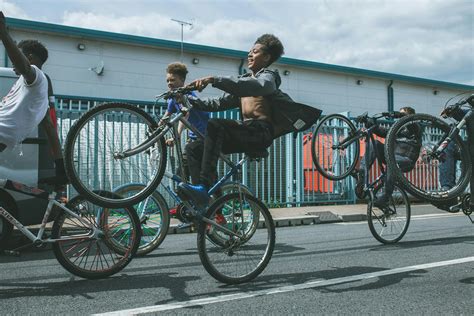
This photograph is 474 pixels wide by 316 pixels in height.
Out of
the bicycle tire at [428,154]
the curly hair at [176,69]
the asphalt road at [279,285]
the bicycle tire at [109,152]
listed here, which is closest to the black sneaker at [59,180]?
the bicycle tire at [109,152]

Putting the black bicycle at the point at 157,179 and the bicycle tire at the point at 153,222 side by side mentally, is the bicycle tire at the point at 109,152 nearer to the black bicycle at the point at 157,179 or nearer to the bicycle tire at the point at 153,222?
the black bicycle at the point at 157,179

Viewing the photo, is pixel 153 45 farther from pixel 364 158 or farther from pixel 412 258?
A: pixel 412 258

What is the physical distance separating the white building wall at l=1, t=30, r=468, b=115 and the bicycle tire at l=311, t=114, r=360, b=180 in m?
10.8

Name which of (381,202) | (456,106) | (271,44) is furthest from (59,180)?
(381,202)

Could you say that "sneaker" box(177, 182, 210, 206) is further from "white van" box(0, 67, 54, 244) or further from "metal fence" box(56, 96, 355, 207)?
"metal fence" box(56, 96, 355, 207)

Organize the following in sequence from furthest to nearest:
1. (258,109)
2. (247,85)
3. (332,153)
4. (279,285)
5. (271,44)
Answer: (332,153)
(271,44)
(258,109)
(279,285)
(247,85)

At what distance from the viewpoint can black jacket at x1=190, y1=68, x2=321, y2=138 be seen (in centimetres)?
362

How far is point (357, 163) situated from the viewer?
5613mm

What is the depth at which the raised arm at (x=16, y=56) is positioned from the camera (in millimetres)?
3236

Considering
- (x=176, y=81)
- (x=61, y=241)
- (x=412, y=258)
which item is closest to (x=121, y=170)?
(x=61, y=241)

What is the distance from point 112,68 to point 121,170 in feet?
41.5

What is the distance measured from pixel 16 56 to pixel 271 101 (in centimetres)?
195

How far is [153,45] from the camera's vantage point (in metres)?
16.8

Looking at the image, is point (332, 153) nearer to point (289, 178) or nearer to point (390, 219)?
point (390, 219)
